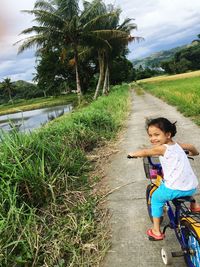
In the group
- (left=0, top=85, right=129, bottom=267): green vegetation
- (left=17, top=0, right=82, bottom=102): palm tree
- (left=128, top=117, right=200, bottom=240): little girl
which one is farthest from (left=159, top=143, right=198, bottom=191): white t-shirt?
(left=17, top=0, right=82, bottom=102): palm tree

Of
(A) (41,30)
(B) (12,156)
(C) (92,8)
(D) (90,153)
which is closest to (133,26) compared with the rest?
(C) (92,8)

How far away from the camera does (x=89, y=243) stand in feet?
9.93

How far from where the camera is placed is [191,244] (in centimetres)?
231

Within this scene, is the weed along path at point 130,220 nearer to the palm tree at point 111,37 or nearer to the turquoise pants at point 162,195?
the turquoise pants at point 162,195

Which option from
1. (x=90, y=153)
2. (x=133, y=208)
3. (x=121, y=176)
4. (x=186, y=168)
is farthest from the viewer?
(x=90, y=153)

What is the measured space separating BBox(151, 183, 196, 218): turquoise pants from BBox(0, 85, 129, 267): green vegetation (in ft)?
2.20

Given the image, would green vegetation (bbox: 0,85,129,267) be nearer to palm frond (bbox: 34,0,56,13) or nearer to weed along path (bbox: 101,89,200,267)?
weed along path (bbox: 101,89,200,267)

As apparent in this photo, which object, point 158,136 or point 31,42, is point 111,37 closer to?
point 31,42

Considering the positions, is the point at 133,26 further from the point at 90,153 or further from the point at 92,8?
the point at 90,153

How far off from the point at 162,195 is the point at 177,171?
0.80 ft

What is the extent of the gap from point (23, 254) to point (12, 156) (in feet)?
4.42

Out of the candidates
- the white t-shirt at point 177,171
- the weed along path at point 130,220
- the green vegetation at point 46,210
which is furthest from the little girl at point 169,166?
the green vegetation at point 46,210

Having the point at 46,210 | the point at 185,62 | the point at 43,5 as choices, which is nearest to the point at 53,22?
the point at 43,5

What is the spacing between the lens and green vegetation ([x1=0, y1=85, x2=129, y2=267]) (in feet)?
9.30
